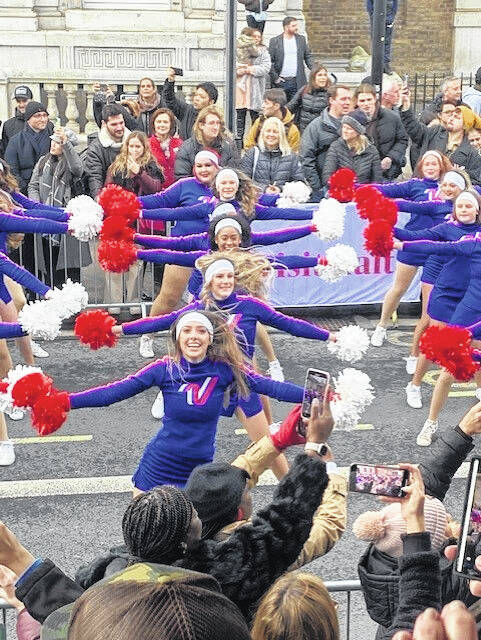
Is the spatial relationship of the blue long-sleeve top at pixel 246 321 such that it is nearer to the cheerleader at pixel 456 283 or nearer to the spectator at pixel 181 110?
the cheerleader at pixel 456 283

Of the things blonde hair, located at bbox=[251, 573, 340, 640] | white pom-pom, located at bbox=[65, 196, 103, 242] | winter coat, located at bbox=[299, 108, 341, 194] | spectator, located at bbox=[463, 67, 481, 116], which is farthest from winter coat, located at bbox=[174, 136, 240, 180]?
blonde hair, located at bbox=[251, 573, 340, 640]

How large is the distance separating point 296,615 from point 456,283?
5.67 metres

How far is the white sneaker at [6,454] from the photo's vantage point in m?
7.50

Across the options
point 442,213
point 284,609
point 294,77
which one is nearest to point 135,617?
point 284,609

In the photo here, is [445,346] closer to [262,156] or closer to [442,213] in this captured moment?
[442,213]

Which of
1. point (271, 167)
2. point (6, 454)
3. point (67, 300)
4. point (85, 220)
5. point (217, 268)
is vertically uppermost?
point (271, 167)

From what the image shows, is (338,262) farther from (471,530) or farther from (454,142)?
(471,530)

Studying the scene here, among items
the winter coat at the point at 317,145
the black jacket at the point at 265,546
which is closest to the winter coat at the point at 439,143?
the winter coat at the point at 317,145

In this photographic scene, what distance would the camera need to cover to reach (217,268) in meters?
6.89

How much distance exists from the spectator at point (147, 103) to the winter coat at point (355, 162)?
2169mm

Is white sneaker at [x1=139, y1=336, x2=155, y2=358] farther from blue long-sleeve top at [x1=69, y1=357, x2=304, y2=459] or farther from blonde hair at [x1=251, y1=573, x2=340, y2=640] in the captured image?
blonde hair at [x1=251, y1=573, x2=340, y2=640]

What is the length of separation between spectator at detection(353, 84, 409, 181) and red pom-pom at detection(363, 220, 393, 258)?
3.64 metres

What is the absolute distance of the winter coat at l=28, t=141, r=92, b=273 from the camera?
10164 millimetres

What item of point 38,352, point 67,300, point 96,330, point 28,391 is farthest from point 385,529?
point 38,352
